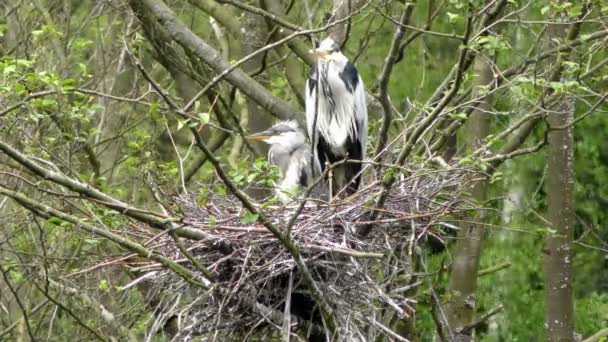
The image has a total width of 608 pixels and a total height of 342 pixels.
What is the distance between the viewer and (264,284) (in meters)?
4.39

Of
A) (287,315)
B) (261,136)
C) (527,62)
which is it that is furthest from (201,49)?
(287,315)

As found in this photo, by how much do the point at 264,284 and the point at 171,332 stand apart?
2077 millimetres

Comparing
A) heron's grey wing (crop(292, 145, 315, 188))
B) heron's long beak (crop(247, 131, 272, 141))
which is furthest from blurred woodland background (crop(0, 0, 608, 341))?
heron's grey wing (crop(292, 145, 315, 188))

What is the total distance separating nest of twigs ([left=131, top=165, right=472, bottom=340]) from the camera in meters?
4.40

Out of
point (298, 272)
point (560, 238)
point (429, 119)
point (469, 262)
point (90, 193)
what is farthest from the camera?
point (560, 238)

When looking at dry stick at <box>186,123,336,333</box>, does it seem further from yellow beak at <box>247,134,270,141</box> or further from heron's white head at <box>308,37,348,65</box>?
yellow beak at <box>247,134,270,141</box>

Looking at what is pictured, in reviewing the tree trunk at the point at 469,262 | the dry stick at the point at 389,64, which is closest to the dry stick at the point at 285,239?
the dry stick at the point at 389,64

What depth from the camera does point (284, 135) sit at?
6.16 meters

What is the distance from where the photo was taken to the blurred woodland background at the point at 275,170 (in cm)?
431

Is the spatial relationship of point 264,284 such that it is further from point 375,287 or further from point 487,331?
point 487,331

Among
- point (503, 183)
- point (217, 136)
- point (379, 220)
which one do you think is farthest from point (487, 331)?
point (379, 220)

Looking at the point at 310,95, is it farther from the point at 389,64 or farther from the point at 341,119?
the point at 389,64

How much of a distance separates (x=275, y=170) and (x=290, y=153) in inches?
79.0

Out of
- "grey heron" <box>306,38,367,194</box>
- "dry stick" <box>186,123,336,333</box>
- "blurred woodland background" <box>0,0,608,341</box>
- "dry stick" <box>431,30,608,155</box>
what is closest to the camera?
"dry stick" <box>186,123,336,333</box>
